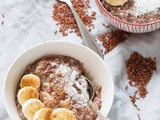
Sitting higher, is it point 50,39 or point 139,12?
point 139,12

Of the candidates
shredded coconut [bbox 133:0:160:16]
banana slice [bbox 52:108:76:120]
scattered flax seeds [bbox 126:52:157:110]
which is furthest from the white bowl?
shredded coconut [bbox 133:0:160:16]

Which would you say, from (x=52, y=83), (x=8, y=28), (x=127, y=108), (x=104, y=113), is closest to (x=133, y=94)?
(x=127, y=108)

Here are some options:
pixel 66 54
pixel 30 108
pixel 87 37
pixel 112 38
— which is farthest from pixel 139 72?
pixel 30 108

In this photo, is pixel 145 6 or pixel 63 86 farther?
pixel 145 6

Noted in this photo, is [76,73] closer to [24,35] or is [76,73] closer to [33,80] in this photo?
[33,80]

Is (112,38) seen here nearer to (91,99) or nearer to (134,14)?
(134,14)

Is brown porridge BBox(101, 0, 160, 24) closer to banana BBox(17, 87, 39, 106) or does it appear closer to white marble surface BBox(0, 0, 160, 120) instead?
white marble surface BBox(0, 0, 160, 120)

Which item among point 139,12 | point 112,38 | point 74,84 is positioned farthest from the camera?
point 112,38

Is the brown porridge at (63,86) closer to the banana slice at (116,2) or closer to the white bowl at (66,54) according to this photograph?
the white bowl at (66,54)
